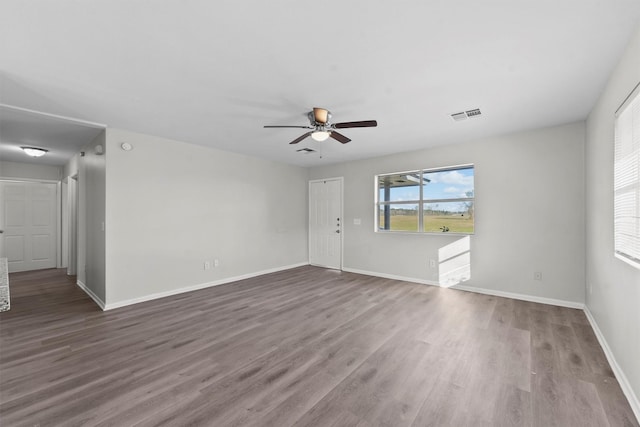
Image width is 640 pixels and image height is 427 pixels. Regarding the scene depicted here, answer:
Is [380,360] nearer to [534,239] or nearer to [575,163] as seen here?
[534,239]

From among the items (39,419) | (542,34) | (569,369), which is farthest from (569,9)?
(39,419)

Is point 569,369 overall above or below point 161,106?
below

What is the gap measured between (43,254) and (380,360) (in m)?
7.90

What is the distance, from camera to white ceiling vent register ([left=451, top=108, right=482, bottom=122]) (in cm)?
306

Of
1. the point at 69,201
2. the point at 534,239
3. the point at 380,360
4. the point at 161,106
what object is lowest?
the point at 380,360

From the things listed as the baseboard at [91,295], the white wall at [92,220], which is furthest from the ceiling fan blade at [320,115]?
the baseboard at [91,295]

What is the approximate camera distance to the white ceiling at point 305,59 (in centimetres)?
160

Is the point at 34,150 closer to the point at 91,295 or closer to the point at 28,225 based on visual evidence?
the point at 28,225

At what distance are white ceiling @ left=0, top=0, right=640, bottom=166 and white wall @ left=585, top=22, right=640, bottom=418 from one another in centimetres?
19

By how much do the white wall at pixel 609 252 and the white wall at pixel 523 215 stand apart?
232 mm

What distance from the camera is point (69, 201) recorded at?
5.64m

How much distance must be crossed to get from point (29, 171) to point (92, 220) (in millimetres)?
3466

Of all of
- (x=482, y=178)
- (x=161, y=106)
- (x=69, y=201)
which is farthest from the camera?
(x=69, y=201)

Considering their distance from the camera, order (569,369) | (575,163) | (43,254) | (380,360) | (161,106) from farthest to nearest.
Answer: (43,254) → (575,163) → (161,106) → (380,360) → (569,369)
